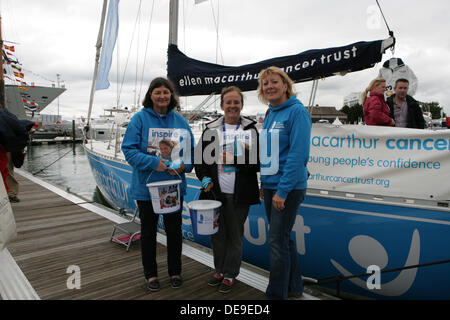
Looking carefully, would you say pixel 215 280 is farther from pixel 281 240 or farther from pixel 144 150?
pixel 144 150

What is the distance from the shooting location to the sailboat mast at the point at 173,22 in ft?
16.2

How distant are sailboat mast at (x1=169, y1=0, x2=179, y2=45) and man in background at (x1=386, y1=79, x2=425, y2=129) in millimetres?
3545

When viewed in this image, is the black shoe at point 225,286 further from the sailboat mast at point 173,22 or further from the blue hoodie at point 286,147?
the sailboat mast at point 173,22

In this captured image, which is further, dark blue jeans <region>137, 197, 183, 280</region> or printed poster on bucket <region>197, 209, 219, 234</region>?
dark blue jeans <region>137, 197, 183, 280</region>

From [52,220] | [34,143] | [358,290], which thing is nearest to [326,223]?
[358,290]

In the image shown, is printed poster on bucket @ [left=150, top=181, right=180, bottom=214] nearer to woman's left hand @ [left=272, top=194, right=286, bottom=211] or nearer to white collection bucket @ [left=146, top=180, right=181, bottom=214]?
white collection bucket @ [left=146, top=180, right=181, bottom=214]

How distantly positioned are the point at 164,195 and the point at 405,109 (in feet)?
9.95

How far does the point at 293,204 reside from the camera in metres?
2.06

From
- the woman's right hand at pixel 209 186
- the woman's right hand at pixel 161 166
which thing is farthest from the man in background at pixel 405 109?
the woman's right hand at pixel 161 166

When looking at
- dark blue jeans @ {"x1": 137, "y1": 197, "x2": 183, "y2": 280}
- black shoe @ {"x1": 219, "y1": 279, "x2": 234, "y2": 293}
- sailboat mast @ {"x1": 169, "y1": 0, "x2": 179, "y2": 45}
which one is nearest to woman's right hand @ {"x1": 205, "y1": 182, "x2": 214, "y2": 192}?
dark blue jeans @ {"x1": 137, "y1": 197, "x2": 183, "y2": 280}

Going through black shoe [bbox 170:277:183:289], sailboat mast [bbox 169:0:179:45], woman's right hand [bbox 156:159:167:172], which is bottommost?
black shoe [bbox 170:277:183:289]

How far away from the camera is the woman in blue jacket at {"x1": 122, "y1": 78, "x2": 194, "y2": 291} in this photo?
237 centimetres

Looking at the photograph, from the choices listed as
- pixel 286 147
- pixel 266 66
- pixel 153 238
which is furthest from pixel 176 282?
pixel 266 66
